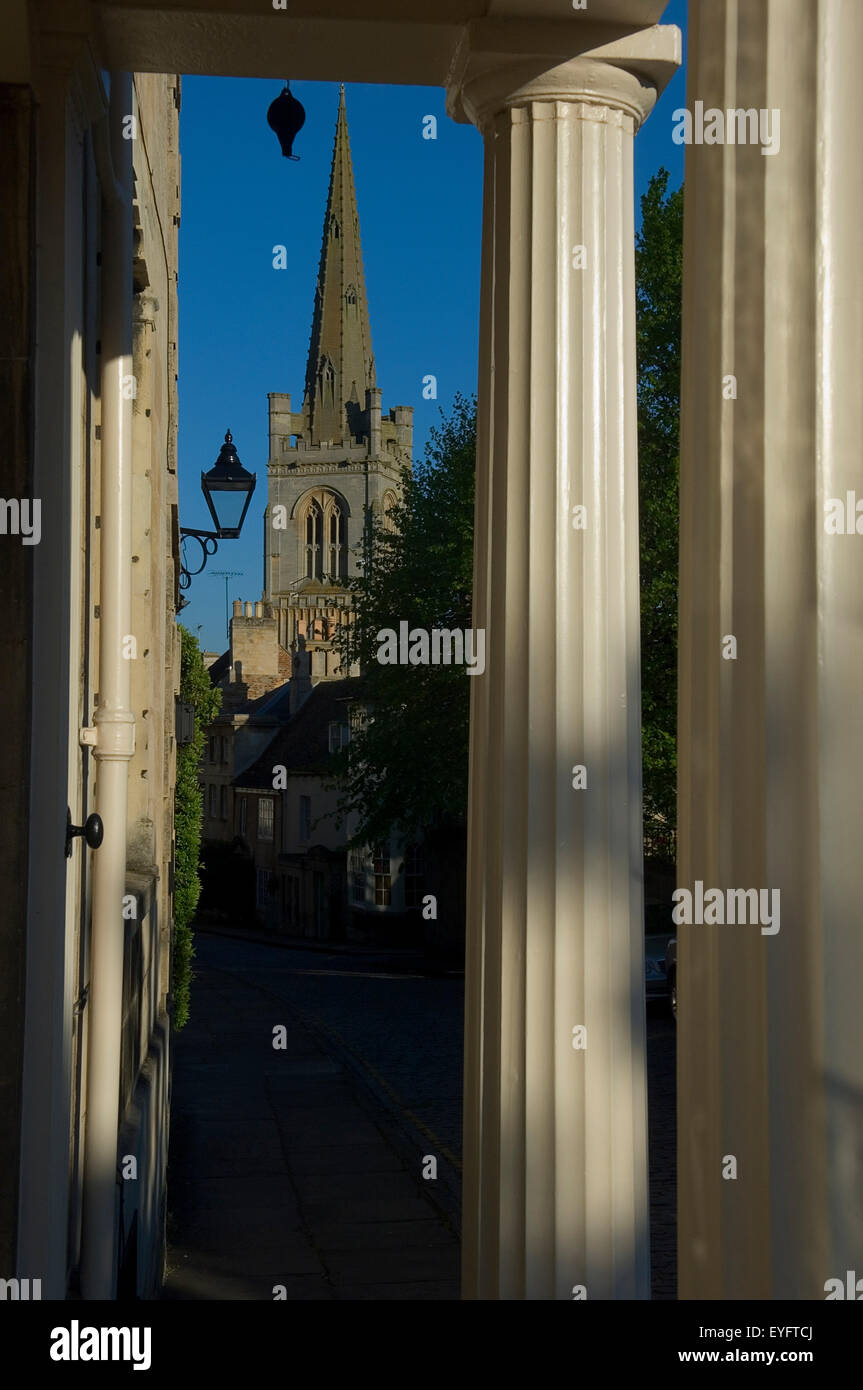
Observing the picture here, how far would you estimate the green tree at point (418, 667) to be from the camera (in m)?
26.1

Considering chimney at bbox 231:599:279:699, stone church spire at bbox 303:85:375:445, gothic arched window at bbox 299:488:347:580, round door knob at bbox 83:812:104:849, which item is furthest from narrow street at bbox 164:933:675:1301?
gothic arched window at bbox 299:488:347:580

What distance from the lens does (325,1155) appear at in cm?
1101

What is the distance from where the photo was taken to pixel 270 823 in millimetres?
56938

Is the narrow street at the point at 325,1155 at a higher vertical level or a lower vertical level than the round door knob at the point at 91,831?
lower

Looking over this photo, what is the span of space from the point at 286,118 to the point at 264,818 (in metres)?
52.2

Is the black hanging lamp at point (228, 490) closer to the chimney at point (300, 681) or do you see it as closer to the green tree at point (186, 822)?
the green tree at point (186, 822)

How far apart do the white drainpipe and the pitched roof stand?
162 feet

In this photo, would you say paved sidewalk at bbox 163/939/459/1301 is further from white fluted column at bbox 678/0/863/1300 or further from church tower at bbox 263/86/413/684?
church tower at bbox 263/86/413/684

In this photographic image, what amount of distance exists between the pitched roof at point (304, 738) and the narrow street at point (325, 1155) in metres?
34.4

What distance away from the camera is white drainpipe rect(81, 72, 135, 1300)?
4.24 meters

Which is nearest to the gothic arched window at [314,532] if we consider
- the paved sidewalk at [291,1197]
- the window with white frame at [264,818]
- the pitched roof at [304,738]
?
the pitched roof at [304,738]

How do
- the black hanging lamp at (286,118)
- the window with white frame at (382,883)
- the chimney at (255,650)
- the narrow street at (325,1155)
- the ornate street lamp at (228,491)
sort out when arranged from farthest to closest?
the chimney at (255,650), the window with white frame at (382,883), the ornate street lamp at (228,491), the narrow street at (325,1155), the black hanging lamp at (286,118)

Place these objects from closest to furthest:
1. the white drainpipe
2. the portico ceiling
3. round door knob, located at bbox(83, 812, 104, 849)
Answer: the portico ceiling < round door knob, located at bbox(83, 812, 104, 849) < the white drainpipe
